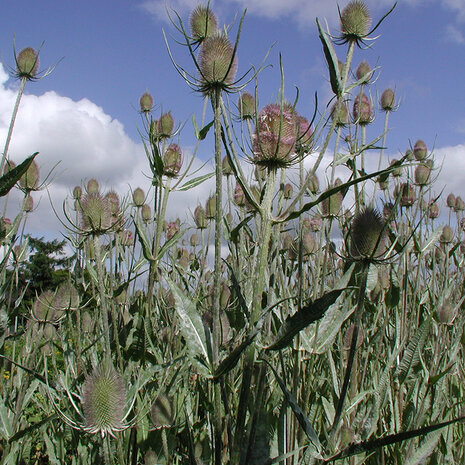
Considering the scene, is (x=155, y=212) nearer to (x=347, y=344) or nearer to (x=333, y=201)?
(x=333, y=201)

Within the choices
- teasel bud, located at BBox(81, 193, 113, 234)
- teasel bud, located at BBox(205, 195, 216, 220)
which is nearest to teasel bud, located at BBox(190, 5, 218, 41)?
teasel bud, located at BBox(81, 193, 113, 234)

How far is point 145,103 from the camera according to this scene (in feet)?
14.0

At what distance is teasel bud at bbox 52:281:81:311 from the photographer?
247 centimetres

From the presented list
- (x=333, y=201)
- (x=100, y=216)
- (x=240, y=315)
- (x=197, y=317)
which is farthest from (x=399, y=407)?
(x=100, y=216)

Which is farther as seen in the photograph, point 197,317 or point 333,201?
point 333,201

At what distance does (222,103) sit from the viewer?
160 centimetres

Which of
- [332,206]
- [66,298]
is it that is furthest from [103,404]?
[332,206]

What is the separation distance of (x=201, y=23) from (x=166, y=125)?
1122 millimetres

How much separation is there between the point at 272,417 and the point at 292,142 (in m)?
1.42

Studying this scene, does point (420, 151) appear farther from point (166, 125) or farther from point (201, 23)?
point (201, 23)

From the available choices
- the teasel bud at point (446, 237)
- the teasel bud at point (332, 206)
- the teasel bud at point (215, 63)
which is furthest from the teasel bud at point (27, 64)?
the teasel bud at point (446, 237)

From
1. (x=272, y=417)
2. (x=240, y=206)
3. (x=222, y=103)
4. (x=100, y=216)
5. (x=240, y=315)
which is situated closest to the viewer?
(x=222, y=103)

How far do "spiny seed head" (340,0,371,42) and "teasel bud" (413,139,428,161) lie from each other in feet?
6.63

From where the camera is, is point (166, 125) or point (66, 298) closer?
point (66, 298)
